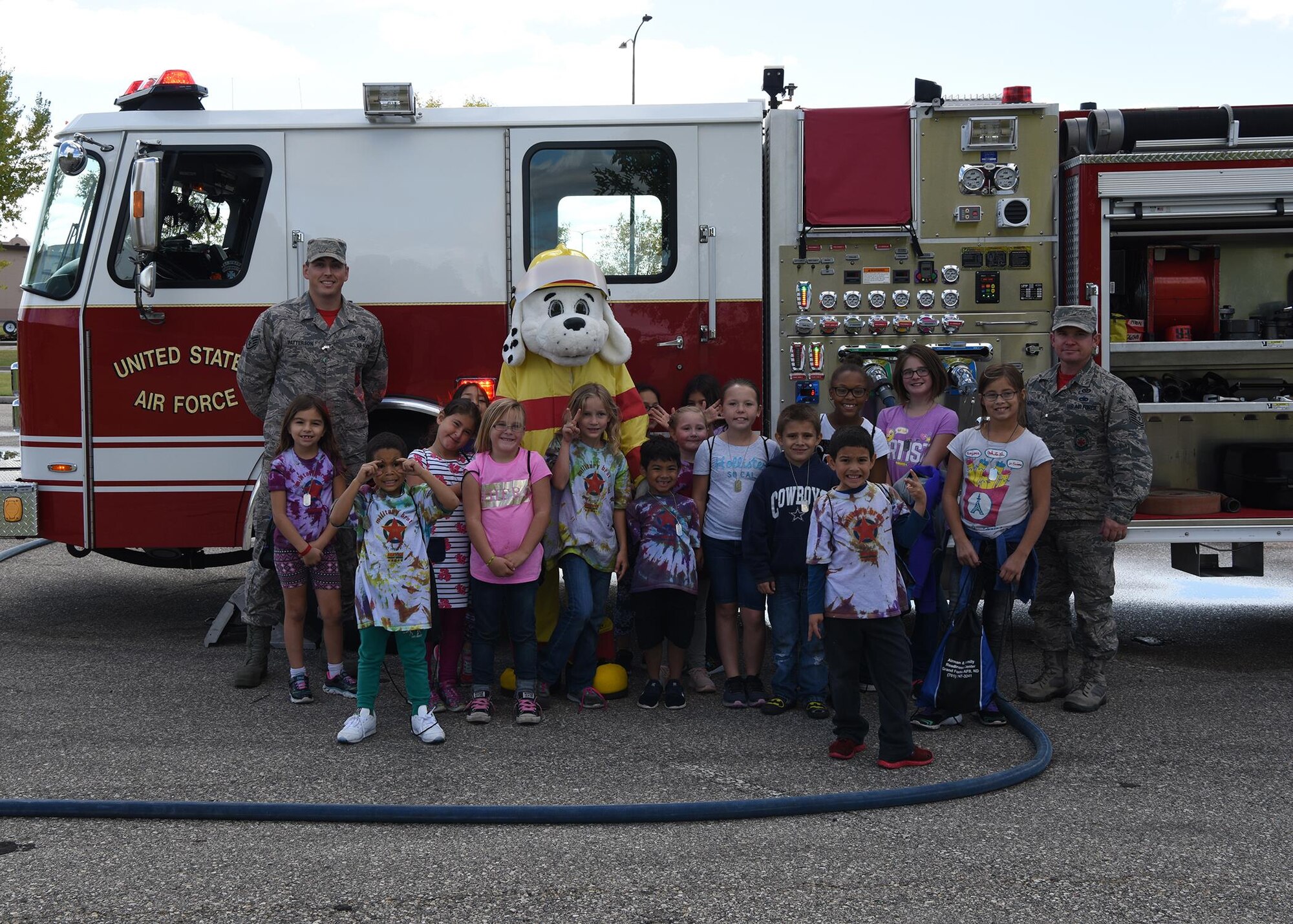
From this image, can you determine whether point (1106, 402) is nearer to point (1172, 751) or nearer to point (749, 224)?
point (1172, 751)

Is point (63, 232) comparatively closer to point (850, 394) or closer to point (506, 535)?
point (506, 535)

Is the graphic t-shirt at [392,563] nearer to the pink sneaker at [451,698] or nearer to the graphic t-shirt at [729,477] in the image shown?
the pink sneaker at [451,698]

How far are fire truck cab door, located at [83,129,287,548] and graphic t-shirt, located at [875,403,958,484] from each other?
3.35 m

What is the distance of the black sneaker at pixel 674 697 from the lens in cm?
527

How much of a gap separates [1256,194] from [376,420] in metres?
4.98

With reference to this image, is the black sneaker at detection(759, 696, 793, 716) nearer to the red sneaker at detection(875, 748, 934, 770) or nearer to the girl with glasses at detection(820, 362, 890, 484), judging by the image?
the red sneaker at detection(875, 748, 934, 770)

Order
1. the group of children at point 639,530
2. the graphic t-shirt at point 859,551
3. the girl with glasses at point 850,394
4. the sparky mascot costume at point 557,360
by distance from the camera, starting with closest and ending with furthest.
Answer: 1. the graphic t-shirt at point 859,551
2. the group of children at point 639,530
3. the girl with glasses at point 850,394
4. the sparky mascot costume at point 557,360

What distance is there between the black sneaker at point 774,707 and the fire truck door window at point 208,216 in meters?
3.66

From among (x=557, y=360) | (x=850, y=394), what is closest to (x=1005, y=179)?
(x=850, y=394)

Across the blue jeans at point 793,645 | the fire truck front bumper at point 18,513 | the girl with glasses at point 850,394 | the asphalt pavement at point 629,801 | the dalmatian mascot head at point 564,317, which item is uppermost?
the dalmatian mascot head at point 564,317

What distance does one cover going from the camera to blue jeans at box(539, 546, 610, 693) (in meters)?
5.20

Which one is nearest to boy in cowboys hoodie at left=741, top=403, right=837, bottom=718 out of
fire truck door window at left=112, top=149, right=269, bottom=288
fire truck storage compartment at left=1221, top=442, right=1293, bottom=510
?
fire truck storage compartment at left=1221, top=442, right=1293, bottom=510

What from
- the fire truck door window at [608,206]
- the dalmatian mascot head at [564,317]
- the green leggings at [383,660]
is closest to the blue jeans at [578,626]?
the green leggings at [383,660]

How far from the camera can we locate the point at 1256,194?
6.20 meters
